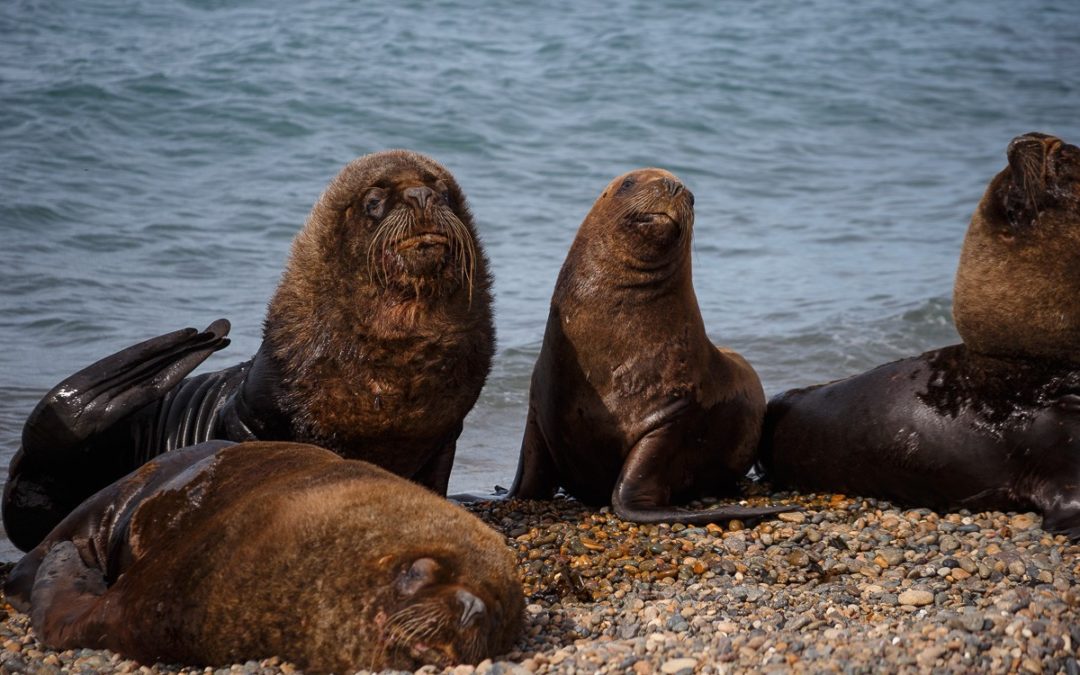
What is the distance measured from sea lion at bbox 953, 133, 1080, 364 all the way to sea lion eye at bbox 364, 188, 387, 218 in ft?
9.76

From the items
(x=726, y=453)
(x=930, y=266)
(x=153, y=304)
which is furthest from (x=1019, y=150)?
(x=930, y=266)

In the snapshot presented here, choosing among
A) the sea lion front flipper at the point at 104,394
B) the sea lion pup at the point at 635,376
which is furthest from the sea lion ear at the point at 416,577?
the sea lion pup at the point at 635,376

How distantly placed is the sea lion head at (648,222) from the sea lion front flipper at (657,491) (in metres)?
0.90

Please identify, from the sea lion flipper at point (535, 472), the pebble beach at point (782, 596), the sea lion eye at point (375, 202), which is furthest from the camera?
the sea lion flipper at point (535, 472)

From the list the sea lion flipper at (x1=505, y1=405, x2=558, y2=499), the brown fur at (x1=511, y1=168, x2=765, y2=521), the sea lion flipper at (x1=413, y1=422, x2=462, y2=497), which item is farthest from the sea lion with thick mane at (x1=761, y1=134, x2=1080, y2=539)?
the sea lion flipper at (x1=413, y1=422, x2=462, y2=497)

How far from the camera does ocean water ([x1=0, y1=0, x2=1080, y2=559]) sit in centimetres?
1233

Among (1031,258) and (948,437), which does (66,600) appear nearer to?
(948,437)

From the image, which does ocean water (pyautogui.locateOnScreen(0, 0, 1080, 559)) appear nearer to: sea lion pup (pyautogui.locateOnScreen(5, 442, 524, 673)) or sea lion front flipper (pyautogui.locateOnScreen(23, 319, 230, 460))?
sea lion front flipper (pyautogui.locateOnScreen(23, 319, 230, 460))

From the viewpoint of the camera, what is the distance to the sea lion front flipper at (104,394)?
6824mm

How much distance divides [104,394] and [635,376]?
8.44ft

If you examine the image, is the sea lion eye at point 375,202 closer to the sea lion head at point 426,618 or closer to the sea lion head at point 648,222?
the sea lion head at point 648,222

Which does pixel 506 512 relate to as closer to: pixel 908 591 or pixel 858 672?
pixel 908 591

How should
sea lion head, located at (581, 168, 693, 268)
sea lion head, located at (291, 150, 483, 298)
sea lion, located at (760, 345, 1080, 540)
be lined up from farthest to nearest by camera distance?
sea lion head, located at (581, 168, 693, 268) → sea lion, located at (760, 345, 1080, 540) → sea lion head, located at (291, 150, 483, 298)

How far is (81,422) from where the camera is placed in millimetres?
6832
